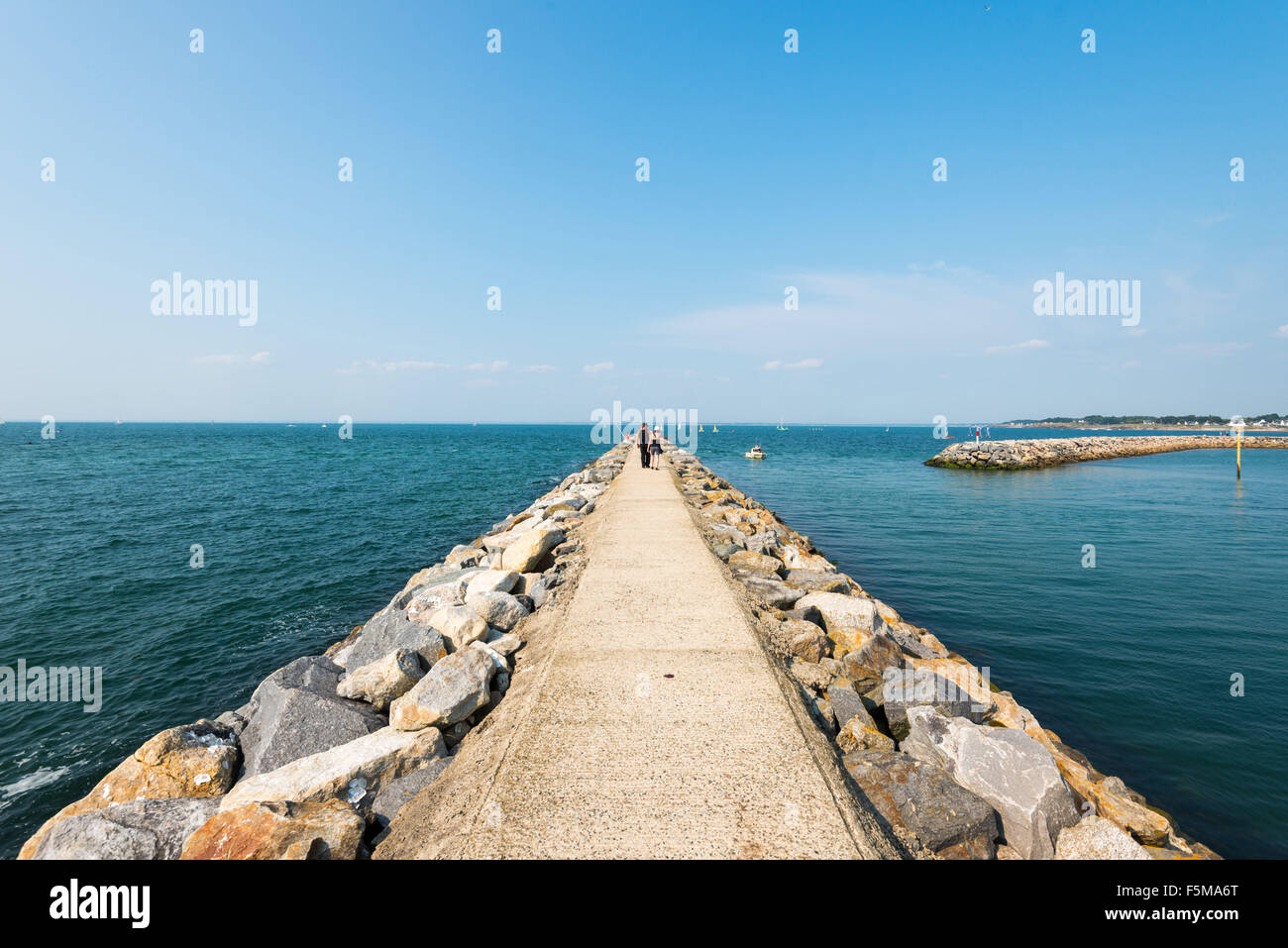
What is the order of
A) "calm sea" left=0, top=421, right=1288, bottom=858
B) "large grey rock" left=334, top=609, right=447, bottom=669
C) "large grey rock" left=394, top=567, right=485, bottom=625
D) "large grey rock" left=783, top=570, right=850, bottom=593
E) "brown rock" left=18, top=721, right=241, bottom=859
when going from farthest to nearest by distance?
"large grey rock" left=783, top=570, right=850, bottom=593
"large grey rock" left=394, top=567, right=485, bottom=625
"calm sea" left=0, top=421, right=1288, bottom=858
"large grey rock" left=334, top=609, right=447, bottom=669
"brown rock" left=18, top=721, right=241, bottom=859

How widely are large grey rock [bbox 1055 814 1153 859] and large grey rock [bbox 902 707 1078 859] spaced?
0.19ft

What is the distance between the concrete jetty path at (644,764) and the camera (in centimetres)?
311

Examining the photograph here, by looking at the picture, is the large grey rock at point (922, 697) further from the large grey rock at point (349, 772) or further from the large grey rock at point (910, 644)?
the large grey rock at point (349, 772)

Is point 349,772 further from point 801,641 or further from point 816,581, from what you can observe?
point 816,581

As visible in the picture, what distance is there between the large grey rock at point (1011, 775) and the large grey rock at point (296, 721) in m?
5.28

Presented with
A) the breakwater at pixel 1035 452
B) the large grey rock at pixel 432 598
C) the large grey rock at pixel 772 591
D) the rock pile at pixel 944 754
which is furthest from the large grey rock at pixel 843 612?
the breakwater at pixel 1035 452

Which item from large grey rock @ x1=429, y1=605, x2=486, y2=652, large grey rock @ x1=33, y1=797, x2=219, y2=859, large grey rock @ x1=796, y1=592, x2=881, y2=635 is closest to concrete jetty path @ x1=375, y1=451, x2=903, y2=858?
large grey rock @ x1=429, y1=605, x2=486, y2=652

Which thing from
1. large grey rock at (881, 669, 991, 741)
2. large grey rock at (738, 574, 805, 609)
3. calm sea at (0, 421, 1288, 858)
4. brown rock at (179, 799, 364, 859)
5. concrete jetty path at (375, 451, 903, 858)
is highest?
large grey rock at (738, 574, 805, 609)

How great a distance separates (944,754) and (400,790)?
441cm

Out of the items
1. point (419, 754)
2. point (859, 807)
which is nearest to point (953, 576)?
point (859, 807)

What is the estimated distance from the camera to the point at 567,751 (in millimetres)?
3934

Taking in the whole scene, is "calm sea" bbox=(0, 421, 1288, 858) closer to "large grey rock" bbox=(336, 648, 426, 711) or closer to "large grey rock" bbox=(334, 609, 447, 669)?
"large grey rock" bbox=(334, 609, 447, 669)

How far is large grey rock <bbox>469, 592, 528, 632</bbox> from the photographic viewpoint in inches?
285

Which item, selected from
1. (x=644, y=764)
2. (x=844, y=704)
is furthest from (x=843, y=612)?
(x=644, y=764)
